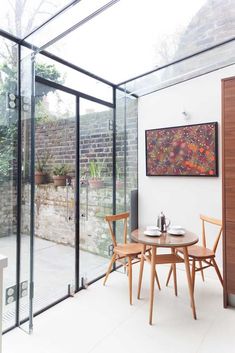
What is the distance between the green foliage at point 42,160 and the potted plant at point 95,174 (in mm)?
670

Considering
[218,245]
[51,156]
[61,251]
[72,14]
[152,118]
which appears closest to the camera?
[72,14]

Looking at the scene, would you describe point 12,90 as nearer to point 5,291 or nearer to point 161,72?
point 5,291

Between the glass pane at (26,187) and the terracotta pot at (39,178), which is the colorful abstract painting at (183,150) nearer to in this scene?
the terracotta pot at (39,178)

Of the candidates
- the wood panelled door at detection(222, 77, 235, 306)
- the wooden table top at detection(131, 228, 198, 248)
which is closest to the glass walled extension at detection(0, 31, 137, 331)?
the wooden table top at detection(131, 228, 198, 248)

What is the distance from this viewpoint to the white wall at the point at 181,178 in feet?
10.8

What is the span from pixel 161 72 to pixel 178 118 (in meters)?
0.68

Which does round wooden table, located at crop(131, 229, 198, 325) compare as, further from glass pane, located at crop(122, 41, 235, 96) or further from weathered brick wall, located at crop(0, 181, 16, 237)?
glass pane, located at crop(122, 41, 235, 96)

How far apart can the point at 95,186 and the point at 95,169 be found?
0.22m

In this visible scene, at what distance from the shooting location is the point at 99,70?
120 inches

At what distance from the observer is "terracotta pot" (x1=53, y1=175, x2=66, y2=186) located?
2764mm

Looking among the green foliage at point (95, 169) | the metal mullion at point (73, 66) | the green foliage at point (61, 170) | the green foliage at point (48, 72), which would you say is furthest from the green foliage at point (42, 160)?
the metal mullion at point (73, 66)

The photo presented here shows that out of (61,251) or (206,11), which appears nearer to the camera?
(206,11)

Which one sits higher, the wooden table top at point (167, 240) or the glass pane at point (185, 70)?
the glass pane at point (185, 70)

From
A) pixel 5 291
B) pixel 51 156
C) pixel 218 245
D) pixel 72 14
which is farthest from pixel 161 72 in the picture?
pixel 5 291
